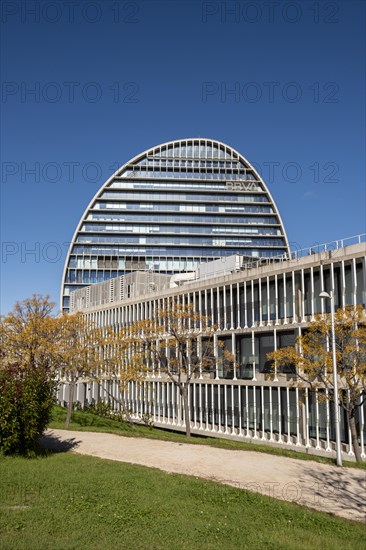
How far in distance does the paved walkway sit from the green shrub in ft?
10.2

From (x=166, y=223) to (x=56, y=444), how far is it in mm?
85709

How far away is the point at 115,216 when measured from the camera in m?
109

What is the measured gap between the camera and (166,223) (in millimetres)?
108625

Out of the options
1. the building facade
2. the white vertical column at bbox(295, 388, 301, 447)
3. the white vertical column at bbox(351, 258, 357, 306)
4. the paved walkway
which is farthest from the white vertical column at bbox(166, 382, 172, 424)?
the white vertical column at bbox(351, 258, 357, 306)

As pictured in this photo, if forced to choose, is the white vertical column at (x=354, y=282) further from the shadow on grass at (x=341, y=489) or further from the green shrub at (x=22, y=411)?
the green shrub at (x=22, y=411)

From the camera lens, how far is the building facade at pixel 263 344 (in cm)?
3023

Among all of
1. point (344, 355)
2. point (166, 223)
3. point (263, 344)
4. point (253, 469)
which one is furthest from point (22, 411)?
point (166, 223)

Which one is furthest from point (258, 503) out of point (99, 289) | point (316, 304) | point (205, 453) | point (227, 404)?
point (99, 289)

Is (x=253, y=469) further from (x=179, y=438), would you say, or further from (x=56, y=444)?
(x=56, y=444)

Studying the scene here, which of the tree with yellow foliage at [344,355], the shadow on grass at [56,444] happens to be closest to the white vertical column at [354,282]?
the tree with yellow foliage at [344,355]

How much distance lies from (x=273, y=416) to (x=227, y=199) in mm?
81713

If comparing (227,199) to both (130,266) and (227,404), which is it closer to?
(130,266)

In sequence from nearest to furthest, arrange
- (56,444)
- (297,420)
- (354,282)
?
1. (56,444)
2. (354,282)
3. (297,420)

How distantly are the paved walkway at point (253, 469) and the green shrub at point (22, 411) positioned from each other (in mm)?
3094
